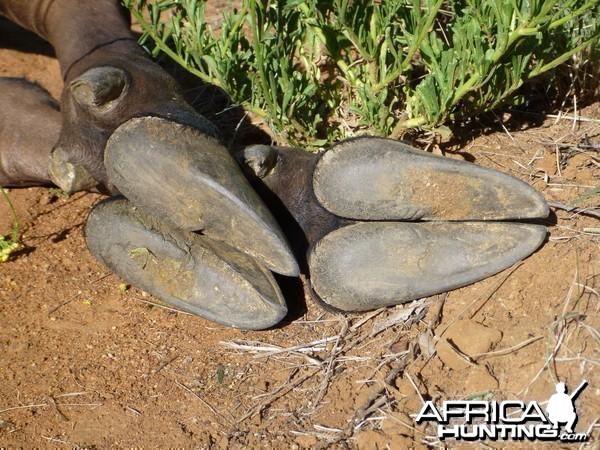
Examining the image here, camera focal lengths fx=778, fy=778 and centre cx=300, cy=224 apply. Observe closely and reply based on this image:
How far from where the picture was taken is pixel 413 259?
2070 mm

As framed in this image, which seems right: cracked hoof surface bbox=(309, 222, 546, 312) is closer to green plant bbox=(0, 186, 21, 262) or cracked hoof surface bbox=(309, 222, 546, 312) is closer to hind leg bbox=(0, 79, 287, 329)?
hind leg bbox=(0, 79, 287, 329)

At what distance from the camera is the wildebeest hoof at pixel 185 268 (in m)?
2.09

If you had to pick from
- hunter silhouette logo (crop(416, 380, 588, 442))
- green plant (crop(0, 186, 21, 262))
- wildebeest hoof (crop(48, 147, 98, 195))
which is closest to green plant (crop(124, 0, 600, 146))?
wildebeest hoof (crop(48, 147, 98, 195))

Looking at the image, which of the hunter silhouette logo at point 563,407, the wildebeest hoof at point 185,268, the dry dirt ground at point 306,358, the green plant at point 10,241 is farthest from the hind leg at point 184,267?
the hunter silhouette logo at point 563,407

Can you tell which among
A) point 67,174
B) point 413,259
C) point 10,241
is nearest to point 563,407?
point 413,259

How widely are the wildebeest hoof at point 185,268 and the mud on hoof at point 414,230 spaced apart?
0.55ft

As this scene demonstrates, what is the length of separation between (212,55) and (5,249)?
2.96 feet

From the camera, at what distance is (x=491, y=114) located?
8.67 ft

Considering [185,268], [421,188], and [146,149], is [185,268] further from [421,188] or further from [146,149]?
[421,188]

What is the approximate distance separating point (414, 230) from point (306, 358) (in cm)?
45

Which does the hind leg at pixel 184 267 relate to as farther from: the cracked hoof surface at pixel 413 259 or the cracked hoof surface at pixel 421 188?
the cracked hoof surface at pixel 421 188

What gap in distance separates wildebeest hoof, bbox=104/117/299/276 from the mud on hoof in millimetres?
154

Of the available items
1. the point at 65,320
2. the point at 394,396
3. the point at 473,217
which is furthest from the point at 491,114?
the point at 65,320

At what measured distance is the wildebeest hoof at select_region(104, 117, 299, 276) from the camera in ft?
6.72
